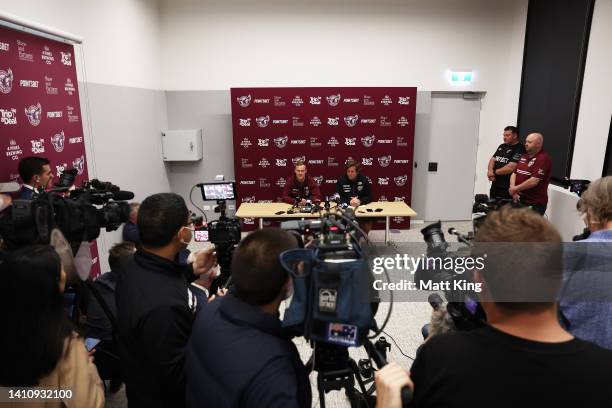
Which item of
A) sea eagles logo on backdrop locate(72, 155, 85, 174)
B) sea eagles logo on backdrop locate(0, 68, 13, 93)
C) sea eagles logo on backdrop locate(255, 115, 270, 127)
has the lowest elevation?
sea eagles logo on backdrop locate(72, 155, 85, 174)

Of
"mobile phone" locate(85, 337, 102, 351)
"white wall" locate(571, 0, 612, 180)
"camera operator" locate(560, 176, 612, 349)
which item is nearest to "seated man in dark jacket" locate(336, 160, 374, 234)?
"white wall" locate(571, 0, 612, 180)

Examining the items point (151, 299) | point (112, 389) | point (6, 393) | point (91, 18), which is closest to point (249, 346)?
point (151, 299)

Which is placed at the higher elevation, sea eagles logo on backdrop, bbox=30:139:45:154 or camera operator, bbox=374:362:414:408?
sea eagles logo on backdrop, bbox=30:139:45:154

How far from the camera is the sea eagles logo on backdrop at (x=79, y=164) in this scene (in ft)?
11.2

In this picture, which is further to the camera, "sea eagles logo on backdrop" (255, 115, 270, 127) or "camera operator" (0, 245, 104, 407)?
"sea eagles logo on backdrop" (255, 115, 270, 127)

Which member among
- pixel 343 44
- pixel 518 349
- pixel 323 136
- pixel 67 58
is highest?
pixel 343 44

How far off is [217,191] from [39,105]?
1.62 meters

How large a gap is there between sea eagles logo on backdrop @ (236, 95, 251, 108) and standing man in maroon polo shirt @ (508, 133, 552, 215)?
11.9 ft

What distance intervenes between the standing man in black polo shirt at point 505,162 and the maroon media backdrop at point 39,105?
15.6 feet

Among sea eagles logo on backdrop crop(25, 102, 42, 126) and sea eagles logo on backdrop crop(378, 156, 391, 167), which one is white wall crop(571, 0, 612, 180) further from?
sea eagles logo on backdrop crop(25, 102, 42, 126)

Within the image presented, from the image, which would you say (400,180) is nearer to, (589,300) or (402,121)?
(402,121)

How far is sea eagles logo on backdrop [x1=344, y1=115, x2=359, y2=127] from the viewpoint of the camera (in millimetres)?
A: 5812

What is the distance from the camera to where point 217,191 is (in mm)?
2539

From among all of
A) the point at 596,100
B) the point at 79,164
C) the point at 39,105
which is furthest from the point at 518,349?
the point at 596,100
